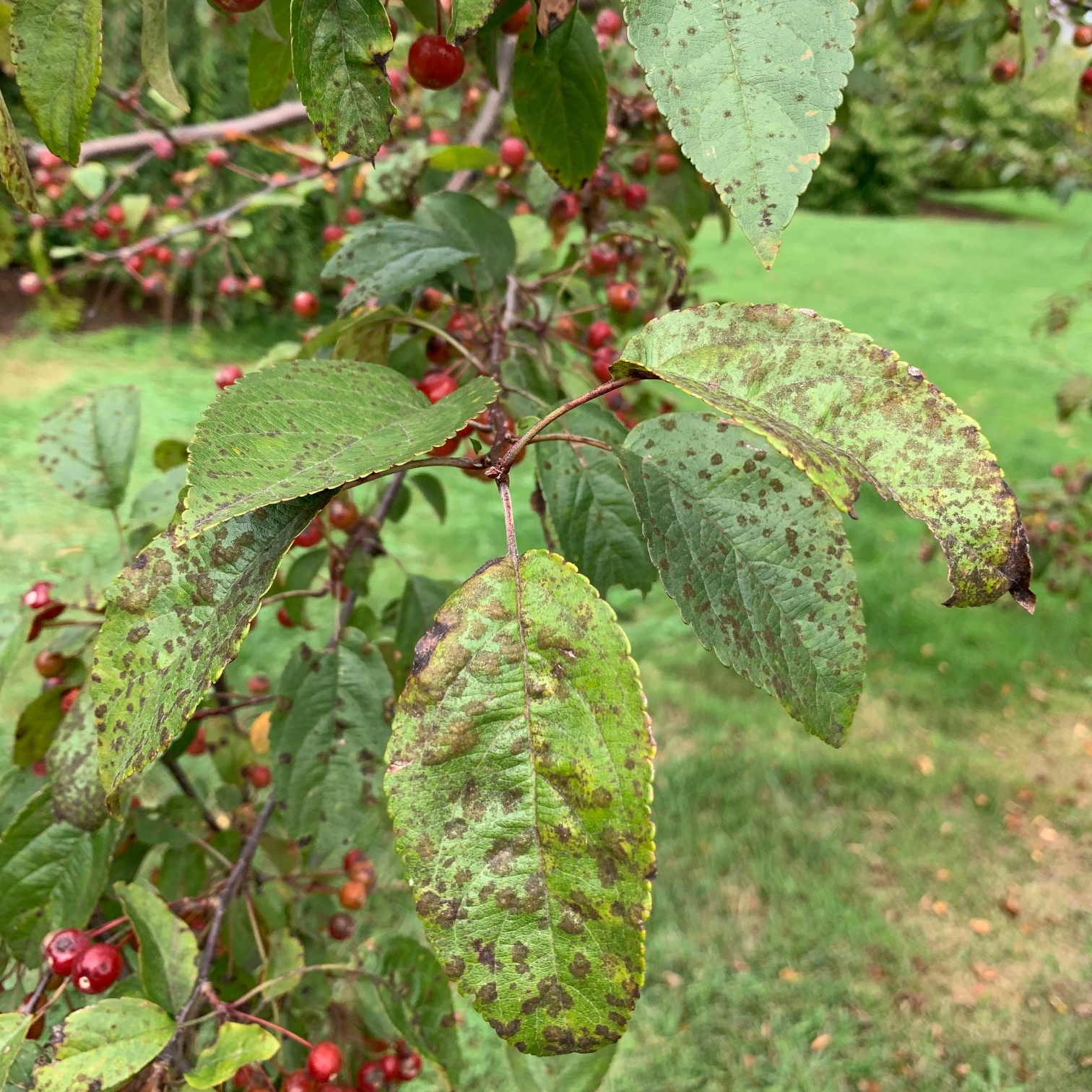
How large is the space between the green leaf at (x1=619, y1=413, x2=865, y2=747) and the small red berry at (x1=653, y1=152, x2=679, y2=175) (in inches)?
50.2

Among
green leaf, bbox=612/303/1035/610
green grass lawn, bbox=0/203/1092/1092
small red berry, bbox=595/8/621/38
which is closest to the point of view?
green leaf, bbox=612/303/1035/610

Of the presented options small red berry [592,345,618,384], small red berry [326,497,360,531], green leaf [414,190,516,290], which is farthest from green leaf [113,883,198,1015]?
small red berry [592,345,618,384]

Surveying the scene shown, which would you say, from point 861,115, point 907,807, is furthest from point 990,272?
point 907,807

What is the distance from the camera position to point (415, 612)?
3.94ft

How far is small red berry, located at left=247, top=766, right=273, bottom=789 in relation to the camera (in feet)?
5.03

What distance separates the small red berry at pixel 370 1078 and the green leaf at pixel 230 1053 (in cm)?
40

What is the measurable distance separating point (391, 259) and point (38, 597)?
1.95 ft

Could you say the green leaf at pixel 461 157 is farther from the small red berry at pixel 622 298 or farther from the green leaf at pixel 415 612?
the green leaf at pixel 415 612

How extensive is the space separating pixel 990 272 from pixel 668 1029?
40.5ft

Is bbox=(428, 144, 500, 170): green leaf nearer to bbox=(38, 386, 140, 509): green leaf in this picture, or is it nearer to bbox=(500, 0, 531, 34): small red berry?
bbox=(500, 0, 531, 34): small red berry

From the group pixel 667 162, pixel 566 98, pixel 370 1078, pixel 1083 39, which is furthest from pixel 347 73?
pixel 1083 39

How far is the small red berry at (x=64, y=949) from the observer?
0.88 metres

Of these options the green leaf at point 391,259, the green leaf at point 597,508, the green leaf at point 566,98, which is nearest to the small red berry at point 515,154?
the green leaf at point 391,259

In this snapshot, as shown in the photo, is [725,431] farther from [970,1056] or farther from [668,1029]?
[970,1056]
